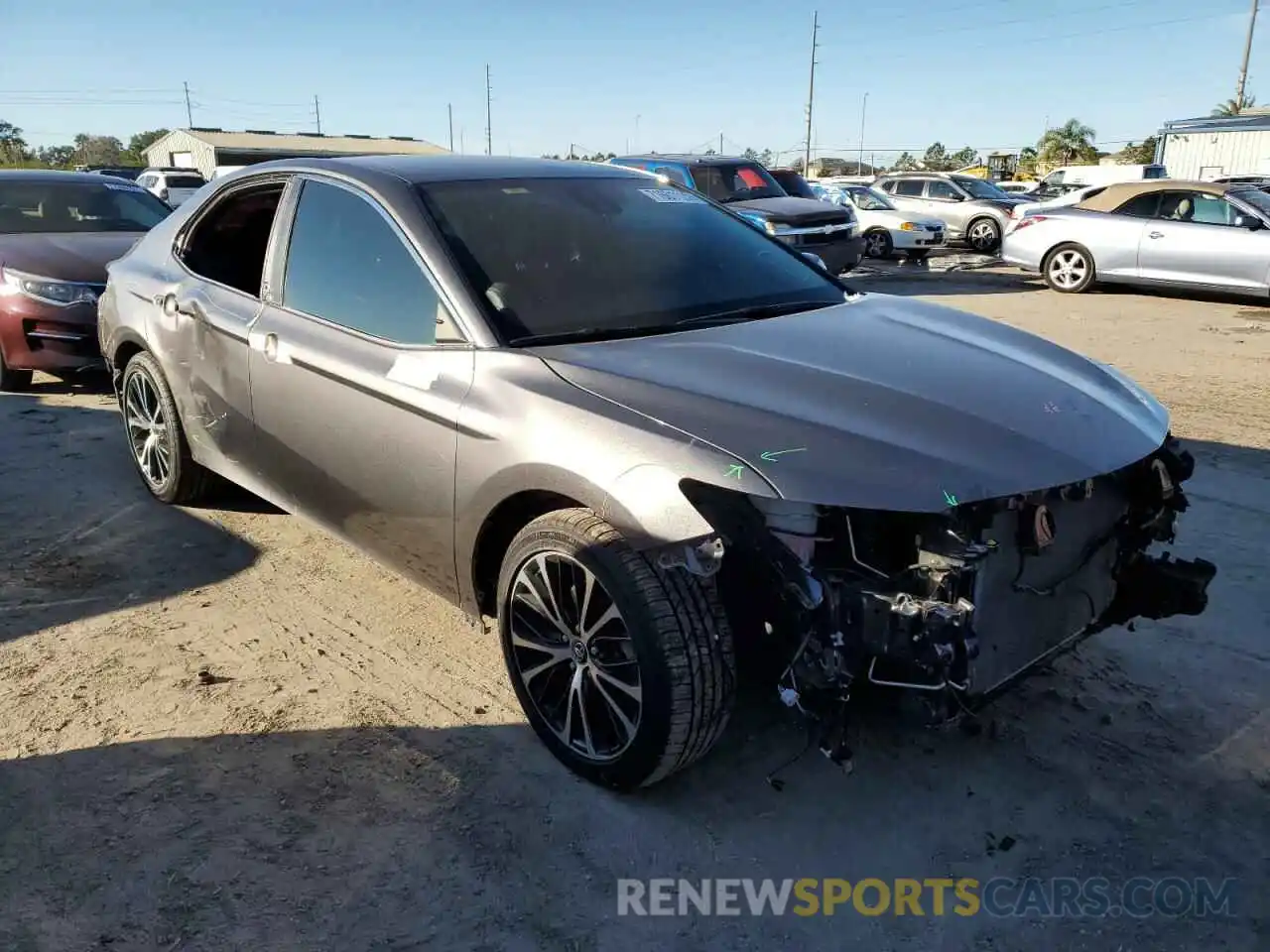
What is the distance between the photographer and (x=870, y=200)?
63.5ft

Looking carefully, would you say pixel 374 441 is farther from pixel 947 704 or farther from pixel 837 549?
pixel 947 704

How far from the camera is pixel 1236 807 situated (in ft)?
8.70

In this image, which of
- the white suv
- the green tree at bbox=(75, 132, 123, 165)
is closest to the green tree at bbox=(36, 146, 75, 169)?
the green tree at bbox=(75, 132, 123, 165)

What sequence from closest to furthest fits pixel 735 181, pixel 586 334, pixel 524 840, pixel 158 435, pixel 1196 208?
pixel 524 840, pixel 586 334, pixel 158 435, pixel 1196 208, pixel 735 181

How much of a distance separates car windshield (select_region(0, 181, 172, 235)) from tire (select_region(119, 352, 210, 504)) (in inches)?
153

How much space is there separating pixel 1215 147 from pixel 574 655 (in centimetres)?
4217

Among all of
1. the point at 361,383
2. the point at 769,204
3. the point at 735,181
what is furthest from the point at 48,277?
the point at 735,181

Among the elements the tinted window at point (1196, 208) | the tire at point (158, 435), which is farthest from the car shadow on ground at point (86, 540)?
the tinted window at point (1196, 208)

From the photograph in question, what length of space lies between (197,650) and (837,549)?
7.92ft

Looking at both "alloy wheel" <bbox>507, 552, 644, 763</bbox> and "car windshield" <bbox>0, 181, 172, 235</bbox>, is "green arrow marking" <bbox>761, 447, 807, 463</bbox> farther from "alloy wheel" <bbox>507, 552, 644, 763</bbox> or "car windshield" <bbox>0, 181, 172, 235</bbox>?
"car windshield" <bbox>0, 181, 172, 235</bbox>

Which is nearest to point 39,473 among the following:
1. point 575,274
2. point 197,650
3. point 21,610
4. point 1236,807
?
point 21,610

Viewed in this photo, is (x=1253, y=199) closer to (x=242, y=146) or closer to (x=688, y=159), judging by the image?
(x=688, y=159)

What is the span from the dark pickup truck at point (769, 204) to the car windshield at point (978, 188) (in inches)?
316

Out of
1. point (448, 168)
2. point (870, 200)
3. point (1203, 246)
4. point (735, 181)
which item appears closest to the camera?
point (448, 168)
